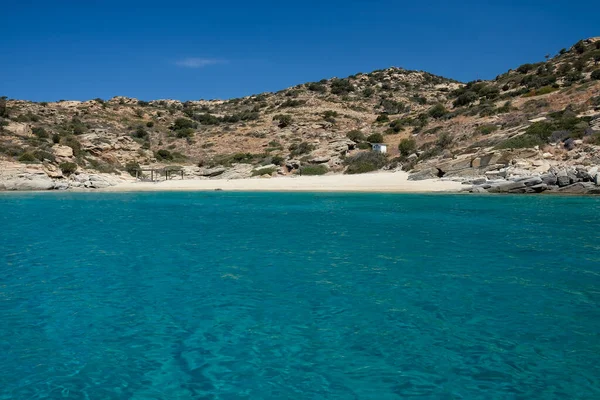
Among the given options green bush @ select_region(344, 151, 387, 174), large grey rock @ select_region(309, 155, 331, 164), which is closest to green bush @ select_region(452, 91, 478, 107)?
green bush @ select_region(344, 151, 387, 174)

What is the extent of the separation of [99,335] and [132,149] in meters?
52.0

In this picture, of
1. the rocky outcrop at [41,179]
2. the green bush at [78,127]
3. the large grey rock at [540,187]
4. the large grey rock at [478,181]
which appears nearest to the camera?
the large grey rock at [540,187]

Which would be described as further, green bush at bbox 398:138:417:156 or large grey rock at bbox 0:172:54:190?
green bush at bbox 398:138:417:156

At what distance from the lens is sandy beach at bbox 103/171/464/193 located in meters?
31.4

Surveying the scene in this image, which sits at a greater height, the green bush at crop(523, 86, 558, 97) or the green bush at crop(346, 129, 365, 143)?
the green bush at crop(523, 86, 558, 97)

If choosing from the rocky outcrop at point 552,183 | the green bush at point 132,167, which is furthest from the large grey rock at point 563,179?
the green bush at point 132,167

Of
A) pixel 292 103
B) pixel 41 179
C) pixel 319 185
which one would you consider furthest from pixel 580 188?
pixel 292 103

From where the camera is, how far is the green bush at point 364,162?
42219 millimetres

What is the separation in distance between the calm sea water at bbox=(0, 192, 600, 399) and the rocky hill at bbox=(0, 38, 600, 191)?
19403 mm

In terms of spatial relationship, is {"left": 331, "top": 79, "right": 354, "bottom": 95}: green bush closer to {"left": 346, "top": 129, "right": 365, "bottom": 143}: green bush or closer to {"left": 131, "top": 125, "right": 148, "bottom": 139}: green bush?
{"left": 346, "top": 129, "right": 365, "bottom": 143}: green bush

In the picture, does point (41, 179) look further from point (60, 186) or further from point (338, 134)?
point (338, 134)

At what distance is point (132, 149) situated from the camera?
54.7 metres

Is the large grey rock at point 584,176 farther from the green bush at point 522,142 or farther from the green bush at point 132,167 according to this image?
the green bush at point 132,167

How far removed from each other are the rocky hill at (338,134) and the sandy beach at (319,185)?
6.25ft
